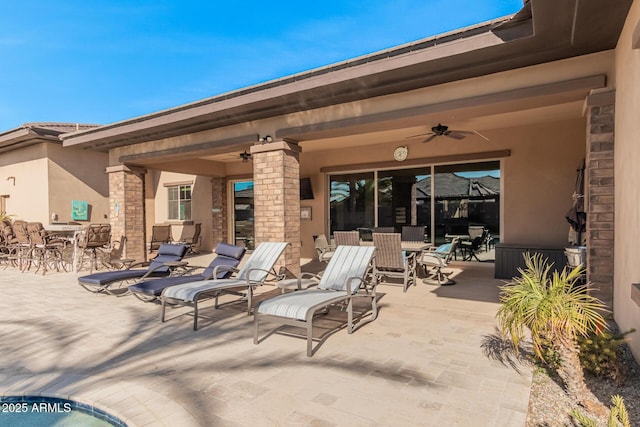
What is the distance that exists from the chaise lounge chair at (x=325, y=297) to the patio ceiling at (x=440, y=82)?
90.2 inches

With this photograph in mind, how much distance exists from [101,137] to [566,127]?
10.7 m

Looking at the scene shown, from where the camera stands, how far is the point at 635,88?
321 cm

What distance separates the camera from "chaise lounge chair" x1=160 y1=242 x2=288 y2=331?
15.0ft

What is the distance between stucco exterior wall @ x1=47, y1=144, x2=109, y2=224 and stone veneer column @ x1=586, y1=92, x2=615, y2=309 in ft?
46.5

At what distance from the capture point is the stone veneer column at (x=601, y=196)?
14.1 feet

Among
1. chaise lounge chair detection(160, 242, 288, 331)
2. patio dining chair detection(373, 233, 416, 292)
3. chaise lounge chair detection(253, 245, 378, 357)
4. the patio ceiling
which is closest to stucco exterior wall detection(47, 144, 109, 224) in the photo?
the patio ceiling

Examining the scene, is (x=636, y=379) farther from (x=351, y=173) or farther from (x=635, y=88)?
(x=351, y=173)

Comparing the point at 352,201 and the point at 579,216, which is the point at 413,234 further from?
the point at 579,216

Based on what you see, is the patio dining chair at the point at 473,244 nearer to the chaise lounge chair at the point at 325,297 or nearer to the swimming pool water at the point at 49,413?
the chaise lounge chair at the point at 325,297

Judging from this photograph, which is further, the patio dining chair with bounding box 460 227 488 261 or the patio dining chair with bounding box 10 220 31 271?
the patio dining chair with bounding box 10 220 31 271

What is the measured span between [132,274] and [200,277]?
4.41ft

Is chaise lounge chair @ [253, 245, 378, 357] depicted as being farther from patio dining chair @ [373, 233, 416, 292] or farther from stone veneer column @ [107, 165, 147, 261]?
stone veneer column @ [107, 165, 147, 261]

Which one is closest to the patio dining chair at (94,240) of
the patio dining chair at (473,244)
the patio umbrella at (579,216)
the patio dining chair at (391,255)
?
the patio dining chair at (391,255)

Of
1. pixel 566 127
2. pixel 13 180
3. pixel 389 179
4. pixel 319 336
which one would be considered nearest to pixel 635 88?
pixel 319 336
